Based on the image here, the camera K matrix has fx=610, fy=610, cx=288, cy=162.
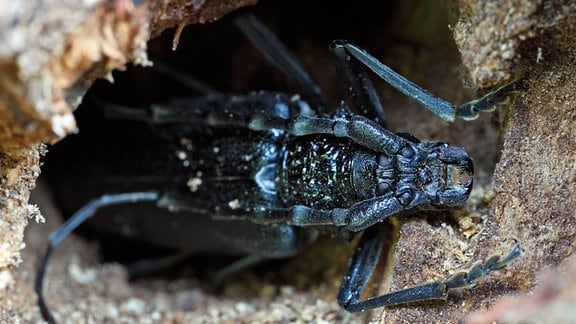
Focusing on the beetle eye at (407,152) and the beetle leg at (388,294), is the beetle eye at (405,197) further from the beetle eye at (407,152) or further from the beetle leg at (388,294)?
the beetle leg at (388,294)

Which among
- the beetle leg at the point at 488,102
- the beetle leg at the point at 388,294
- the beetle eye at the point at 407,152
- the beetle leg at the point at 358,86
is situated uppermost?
the beetle leg at the point at 358,86

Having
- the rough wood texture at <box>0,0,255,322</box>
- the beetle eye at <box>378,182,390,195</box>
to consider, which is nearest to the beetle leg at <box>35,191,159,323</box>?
the rough wood texture at <box>0,0,255,322</box>

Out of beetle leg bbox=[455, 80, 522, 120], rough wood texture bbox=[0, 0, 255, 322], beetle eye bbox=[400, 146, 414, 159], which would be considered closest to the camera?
rough wood texture bbox=[0, 0, 255, 322]

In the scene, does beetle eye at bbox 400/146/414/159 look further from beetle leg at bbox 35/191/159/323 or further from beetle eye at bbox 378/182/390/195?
beetle leg at bbox 35/191/159/323

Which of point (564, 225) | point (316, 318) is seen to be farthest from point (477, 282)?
point (316, 318)

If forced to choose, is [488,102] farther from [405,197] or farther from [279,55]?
[279,55]

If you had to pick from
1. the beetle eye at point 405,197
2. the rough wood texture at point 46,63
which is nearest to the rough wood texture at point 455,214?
the beetle eye at point 405,197

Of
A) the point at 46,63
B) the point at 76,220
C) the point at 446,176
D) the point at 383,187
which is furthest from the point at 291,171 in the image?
the point at 46,63
